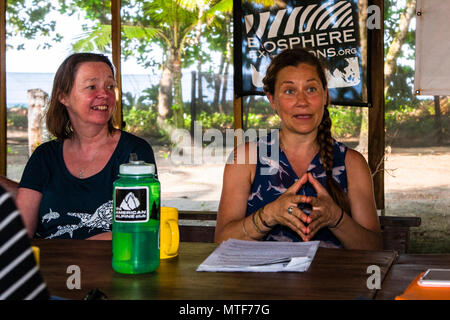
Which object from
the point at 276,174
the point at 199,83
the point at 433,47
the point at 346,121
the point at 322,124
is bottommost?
the point at 276,174

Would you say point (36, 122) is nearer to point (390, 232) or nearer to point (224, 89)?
point (224, 89)

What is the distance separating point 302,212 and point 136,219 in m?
0.66

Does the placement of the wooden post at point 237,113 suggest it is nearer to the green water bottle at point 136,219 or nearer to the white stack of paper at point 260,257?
the white stack of paper at point 260,257

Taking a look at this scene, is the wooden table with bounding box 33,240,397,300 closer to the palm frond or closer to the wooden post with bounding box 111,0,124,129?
the wooden post with bounding box 111,0,124,129

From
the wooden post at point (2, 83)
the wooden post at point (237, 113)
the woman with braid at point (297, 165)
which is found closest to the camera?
the woman with braid at point (297, 165)

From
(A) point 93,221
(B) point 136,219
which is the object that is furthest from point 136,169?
(A) point 93,221

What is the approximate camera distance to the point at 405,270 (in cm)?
139

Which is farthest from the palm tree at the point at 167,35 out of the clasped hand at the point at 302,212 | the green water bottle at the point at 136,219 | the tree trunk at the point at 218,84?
the green water bottle at the point at 136,219

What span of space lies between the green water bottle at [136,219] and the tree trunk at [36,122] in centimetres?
307

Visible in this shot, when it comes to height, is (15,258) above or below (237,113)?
below

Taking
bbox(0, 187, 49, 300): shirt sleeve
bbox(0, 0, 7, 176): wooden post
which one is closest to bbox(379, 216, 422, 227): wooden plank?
bbox(0, 187, 49, 300): shirt sleeve

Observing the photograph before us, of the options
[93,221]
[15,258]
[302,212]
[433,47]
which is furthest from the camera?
[433,47]

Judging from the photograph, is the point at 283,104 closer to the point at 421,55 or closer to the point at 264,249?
the point at 264,249

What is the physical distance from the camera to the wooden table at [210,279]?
121cm
